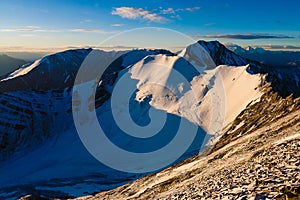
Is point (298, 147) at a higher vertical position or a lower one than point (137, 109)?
higher

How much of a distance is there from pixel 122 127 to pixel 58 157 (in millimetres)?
38374

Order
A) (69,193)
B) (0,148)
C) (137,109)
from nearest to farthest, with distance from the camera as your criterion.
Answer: (69,193) → (0,148) → (137,109)

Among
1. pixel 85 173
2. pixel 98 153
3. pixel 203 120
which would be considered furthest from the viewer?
pixel 98 153

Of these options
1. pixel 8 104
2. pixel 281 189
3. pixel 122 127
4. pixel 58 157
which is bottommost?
pixel 58 157

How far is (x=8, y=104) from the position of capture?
612 feet

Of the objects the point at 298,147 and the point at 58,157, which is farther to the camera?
the point at 58,157

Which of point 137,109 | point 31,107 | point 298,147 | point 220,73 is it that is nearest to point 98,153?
point 137,109

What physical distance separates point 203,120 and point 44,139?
329ft

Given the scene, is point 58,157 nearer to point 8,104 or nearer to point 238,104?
point 8,104

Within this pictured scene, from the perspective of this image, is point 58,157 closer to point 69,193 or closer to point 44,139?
point 44,139

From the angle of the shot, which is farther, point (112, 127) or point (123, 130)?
point (112, 127)

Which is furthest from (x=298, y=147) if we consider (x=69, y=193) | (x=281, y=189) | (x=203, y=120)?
(x=203, y=120)

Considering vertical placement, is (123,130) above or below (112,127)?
below

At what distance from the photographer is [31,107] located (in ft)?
643
